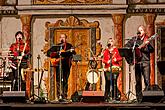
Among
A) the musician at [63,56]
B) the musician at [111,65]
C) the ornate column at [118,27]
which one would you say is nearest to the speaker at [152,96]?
the musician at [111,65]

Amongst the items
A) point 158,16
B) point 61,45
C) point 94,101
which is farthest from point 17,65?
point 158,16

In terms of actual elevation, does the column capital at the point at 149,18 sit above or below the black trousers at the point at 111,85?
above

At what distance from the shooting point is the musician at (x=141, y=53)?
40.4 ft

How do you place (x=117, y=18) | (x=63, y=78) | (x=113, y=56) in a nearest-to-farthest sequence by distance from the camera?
(x=113, y=56), (x=63, y=78), (x=117, y=18)

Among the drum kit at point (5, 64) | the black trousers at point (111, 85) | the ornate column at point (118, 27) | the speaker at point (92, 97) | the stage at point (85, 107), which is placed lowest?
the stage at point (85, 107)

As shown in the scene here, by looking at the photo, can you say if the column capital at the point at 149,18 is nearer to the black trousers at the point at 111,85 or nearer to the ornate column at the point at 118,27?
the ornate column at the point at 118,27

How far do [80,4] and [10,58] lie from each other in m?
4.35

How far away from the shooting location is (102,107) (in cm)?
1062

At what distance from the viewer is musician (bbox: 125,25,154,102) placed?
12.3 m

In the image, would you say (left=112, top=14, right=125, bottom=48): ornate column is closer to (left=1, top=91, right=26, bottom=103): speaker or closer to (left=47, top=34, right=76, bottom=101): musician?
(left=47, top=34, right=76, bottom=101): musician

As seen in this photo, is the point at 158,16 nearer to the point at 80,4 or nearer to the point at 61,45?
the point at 80,4

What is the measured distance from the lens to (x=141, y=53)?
41.2ft

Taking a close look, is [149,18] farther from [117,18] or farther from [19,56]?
[19,56]

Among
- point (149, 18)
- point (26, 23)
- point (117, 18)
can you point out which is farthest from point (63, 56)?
point (149, 18)
